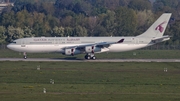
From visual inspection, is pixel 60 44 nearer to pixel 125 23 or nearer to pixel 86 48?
pixel 86 48

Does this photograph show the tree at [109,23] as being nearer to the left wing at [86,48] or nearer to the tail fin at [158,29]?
the tail fin at [158,29]

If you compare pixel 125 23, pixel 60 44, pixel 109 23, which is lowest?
pixel 60 44

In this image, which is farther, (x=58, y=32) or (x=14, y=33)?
(x=58, y=32)

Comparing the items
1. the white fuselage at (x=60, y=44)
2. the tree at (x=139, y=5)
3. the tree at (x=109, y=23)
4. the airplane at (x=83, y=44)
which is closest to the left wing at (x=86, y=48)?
the airplane at (x=83, y=44)

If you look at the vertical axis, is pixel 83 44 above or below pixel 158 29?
below

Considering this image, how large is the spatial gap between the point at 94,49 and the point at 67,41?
158 inches
